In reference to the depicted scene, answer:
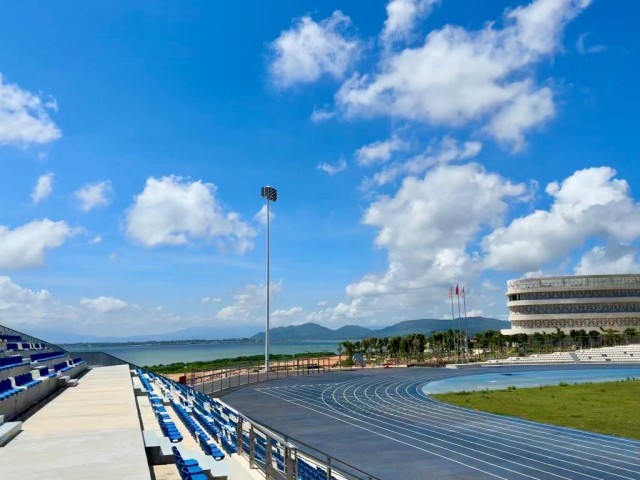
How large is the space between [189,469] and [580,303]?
98085 millimetres

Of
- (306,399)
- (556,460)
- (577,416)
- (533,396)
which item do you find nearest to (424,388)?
(533,396)

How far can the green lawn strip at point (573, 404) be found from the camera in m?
21.5

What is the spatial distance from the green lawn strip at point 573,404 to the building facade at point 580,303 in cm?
5680

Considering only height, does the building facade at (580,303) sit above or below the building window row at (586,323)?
above

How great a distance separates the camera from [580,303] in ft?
300

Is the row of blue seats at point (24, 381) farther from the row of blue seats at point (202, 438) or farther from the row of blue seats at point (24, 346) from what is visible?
the row of blue seats at point (24, 346)

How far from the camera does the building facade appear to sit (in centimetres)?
8994

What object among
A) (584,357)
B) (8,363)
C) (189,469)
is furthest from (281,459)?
(584,357)

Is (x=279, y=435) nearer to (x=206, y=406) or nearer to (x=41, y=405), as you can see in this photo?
(x=41, y=405)

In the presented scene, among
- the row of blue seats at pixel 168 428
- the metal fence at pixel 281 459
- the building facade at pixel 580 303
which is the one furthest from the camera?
the building facade at pixel 580 303

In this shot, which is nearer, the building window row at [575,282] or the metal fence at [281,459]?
the metal fence at [281,459]

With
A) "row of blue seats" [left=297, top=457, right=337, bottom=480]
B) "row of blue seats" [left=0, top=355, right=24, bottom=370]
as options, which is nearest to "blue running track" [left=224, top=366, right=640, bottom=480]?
"row of blue seats" [left=297, top=457, right=337, bottom=480]

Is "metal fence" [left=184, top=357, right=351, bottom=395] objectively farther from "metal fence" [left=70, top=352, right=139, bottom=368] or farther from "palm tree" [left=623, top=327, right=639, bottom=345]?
"palm tree" [left=623, top=327, right=639, bottom=345]

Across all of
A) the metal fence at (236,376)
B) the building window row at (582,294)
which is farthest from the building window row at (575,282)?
the metal fence at (236,376)
